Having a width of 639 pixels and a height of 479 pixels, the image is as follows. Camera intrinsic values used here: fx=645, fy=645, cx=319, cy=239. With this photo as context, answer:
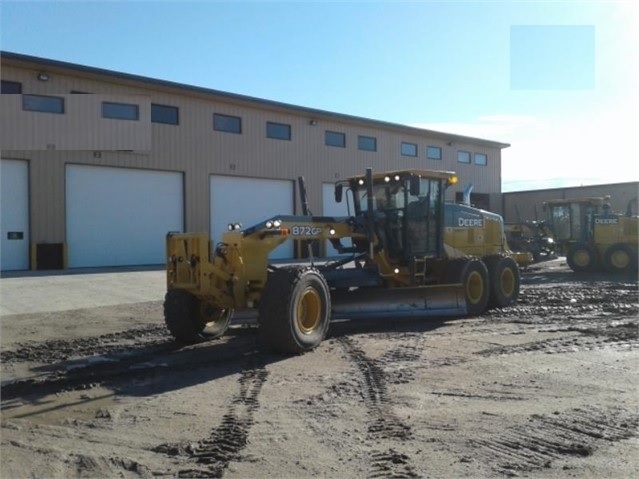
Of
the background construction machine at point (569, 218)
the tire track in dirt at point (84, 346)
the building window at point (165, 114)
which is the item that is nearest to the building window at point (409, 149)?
the background construction machine at point (569, 218)

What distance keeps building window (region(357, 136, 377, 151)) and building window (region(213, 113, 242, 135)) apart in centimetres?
750

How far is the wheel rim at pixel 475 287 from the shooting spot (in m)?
12.7

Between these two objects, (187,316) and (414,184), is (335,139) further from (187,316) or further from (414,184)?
(187,316)

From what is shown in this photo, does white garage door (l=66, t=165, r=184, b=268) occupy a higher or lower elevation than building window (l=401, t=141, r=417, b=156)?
lower

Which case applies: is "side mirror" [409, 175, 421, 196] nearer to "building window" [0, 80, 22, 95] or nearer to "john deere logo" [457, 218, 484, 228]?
"john deere logo" [457, 218, 484, 228]

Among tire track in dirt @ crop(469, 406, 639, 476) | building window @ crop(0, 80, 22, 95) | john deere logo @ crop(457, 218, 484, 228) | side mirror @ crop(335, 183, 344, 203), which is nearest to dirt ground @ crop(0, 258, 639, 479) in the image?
tire track in dirt @ crop(469, 406, 639, 476)

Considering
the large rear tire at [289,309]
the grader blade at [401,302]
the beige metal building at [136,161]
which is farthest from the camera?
the beige metal building at [136,161]

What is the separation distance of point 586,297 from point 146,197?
16.2m

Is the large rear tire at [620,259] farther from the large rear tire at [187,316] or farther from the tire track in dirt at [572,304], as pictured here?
the large rear tire at [187,316]

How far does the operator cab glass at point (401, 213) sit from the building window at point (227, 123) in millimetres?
15984

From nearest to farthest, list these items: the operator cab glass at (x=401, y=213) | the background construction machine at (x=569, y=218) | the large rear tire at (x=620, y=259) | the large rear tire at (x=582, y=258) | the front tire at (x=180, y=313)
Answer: the front tire at (x=180, y=313) < the operator cab glass at (x=401, y=213) < the large rear tire at (x=620, y=259) < the large rear tire at (x=582, y=258) < the background construction machine at (x=569, y=218)

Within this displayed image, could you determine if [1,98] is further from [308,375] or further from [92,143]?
[308,375]

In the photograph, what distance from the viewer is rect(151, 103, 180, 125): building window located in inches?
977

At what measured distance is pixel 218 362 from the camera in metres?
8.33
